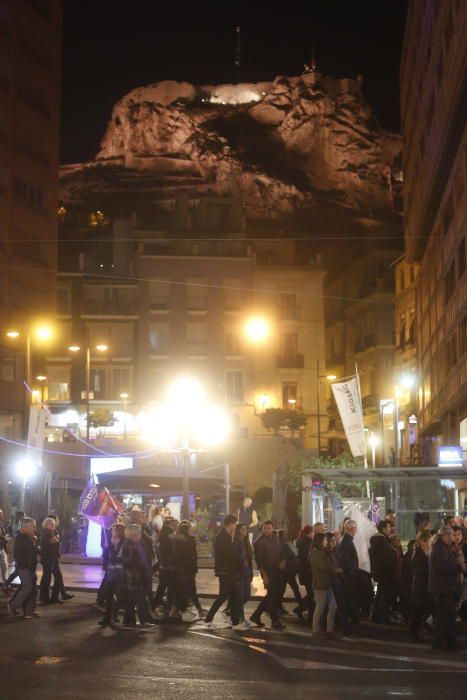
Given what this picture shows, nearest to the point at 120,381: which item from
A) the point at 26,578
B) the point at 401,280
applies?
the point at 401,280

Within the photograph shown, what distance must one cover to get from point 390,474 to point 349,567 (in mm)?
8855

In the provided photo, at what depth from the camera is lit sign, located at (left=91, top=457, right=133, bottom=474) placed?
127ft

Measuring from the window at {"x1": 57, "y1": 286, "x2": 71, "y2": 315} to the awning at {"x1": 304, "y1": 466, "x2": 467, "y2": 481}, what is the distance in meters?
54.7

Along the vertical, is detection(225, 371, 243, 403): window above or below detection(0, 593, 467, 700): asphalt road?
above

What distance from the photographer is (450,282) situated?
42188 millimetres

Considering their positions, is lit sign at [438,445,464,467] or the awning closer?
the awning

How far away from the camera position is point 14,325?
5828 centimetres

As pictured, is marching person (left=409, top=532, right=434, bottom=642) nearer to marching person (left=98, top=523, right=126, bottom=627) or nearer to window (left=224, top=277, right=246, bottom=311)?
marching person (left=98, top=523, right=126, bottom=627)

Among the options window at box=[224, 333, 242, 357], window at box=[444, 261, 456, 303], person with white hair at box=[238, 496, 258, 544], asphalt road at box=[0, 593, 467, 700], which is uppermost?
window at box=[224, 333, 242, 357]

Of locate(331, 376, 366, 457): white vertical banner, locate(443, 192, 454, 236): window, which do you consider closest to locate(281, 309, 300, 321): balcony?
locate(443, 192, 454, 236): window

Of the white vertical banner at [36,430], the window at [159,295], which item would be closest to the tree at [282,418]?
the window at [159,295]

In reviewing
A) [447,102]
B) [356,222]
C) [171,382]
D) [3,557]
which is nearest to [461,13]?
[447,102]

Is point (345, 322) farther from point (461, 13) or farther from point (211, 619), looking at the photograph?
point (211, 619)

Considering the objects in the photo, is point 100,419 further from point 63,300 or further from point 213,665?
point 213,665
